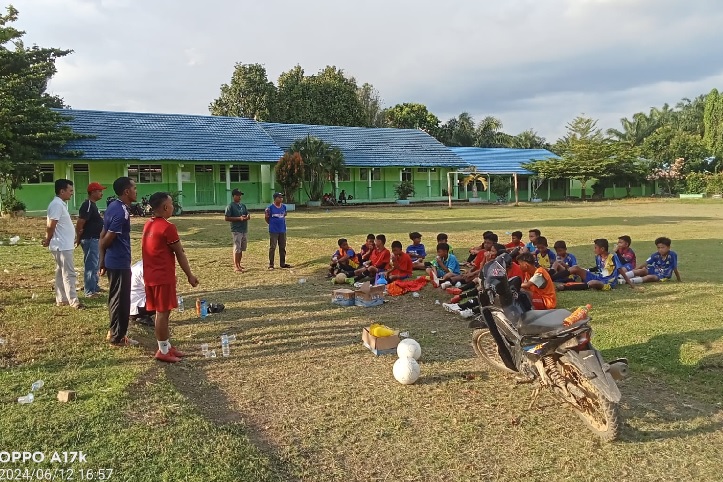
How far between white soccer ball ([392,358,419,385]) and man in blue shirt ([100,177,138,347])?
2.96m

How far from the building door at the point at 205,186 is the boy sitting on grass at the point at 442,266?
2415 cm

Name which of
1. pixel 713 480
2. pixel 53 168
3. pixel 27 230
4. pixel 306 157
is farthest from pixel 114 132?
pixel 713 480

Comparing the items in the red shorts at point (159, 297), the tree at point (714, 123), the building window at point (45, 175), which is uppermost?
the tree at point (714, 123)

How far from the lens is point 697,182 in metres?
45.6

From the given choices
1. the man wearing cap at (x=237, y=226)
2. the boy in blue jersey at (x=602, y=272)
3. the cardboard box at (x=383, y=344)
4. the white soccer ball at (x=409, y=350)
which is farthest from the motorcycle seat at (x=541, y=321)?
the man wearing cap at (x=237, y=226)

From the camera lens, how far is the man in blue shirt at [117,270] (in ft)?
19.8

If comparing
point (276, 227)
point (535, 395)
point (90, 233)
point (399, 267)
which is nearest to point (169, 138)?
point (276, 227)

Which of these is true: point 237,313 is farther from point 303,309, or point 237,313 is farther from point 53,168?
point 53,168

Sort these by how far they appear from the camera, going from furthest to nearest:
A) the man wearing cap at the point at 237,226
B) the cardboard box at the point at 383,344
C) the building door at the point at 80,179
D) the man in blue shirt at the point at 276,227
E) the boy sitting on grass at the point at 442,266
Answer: the building door at the point at 80,179, the man in blue shirt at the point at 276,227, the man wearing cap at the point at 237,226, the boy sitting on grass at the point at 442,266, the cardboard box at the point at 383,344

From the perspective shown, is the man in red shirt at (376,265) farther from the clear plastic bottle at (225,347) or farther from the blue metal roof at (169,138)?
the blue metal roof at (169,138)

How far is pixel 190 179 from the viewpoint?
3169 centimetres

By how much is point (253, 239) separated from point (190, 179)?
16646mm

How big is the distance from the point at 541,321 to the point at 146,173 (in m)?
29.3

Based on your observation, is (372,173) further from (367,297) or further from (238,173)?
(367,297)
